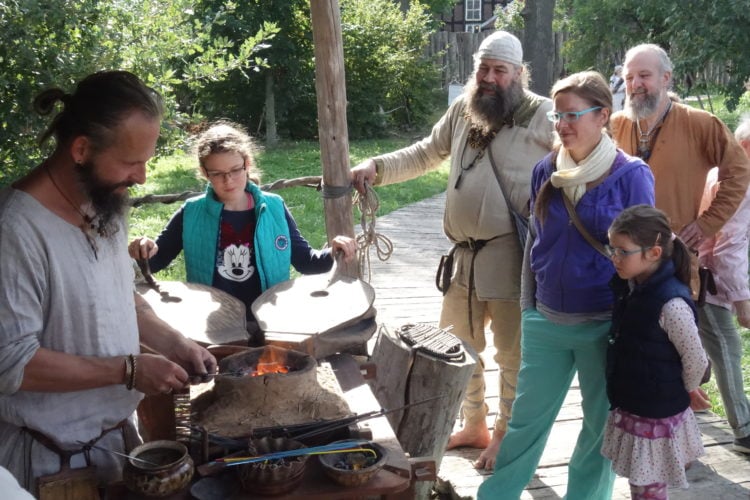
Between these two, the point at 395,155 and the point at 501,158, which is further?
the point at 395,155

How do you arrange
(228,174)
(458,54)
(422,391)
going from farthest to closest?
(458,54) < (422,391) < (228,174)

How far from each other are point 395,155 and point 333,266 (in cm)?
96

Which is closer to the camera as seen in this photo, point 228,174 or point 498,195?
point 228,174

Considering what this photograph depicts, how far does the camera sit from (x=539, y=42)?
47.5 feet

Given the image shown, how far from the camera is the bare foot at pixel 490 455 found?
12.4ft

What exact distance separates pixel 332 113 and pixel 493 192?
0.84m

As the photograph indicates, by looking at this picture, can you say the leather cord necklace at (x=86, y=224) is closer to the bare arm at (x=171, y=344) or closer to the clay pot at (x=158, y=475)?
the bare arm at (x=171, y=344)

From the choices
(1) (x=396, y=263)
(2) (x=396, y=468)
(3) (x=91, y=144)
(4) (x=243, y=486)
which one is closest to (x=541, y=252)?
(2) (x=396, y=468)

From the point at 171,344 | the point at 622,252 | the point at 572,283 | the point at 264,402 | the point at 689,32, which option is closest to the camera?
the point at 264,402

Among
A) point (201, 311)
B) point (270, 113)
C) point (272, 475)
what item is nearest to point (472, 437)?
point (201, 311)

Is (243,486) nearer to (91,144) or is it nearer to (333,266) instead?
(91,144)

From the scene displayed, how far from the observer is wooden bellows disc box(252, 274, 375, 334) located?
111 inches

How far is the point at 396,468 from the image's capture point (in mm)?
2125

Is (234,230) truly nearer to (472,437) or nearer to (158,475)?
(158,475)
